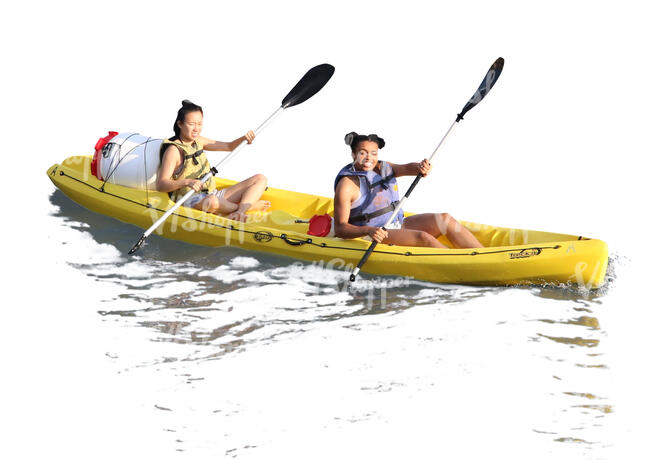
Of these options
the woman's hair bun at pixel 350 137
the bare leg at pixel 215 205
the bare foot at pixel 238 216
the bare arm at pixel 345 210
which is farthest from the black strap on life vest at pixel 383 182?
the bare leg at pixel 215 205

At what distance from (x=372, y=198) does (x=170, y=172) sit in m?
1.51

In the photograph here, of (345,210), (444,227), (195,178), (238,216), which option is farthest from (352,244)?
(195,178)

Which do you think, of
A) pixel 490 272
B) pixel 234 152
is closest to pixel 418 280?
pixel 490 272

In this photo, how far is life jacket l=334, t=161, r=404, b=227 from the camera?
6.21m

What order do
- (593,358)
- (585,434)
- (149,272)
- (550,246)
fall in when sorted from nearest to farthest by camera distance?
(585,434), (593,358), (550,246), (149,272)

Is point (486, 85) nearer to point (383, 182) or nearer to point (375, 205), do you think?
point (383, 182)

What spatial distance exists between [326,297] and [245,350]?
0.81 m

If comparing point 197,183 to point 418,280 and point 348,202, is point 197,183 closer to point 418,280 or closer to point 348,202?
point 348,202

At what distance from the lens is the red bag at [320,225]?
251 inches

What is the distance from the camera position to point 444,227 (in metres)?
6.27

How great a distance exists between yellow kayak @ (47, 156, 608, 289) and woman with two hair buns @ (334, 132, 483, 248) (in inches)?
4.9

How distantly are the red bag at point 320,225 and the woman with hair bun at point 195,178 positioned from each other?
63cm

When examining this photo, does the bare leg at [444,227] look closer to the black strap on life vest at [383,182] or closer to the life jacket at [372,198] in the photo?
the life jacket at [372,198]

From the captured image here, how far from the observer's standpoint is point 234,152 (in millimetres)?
7098
